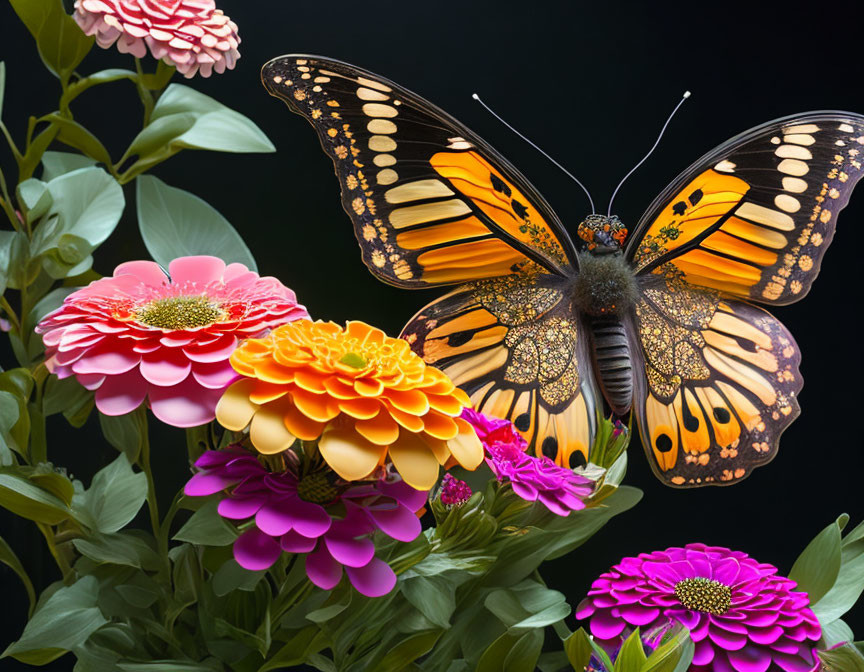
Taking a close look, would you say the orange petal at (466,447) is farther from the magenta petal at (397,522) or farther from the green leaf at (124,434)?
the green leaf at (124,434)

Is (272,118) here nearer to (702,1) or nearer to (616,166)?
(616,166)

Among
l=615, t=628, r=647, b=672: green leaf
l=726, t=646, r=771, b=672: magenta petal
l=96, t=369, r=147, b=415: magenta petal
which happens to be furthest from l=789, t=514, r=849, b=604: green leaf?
l=96, t=369, r=147, b=415: magenta petal

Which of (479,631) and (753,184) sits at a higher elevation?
(753,184)

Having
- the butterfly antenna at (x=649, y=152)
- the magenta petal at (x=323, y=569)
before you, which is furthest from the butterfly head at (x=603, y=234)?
the magenta petal at (x=323, y=569)

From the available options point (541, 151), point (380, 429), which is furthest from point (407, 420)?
point (541, 151)

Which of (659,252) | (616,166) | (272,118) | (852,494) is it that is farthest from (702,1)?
(852,494)

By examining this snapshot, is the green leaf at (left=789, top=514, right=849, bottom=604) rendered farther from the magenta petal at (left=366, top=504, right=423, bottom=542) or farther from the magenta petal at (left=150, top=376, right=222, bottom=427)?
the magenta petal at (left=150, top=376, right=222, bottom=427)
